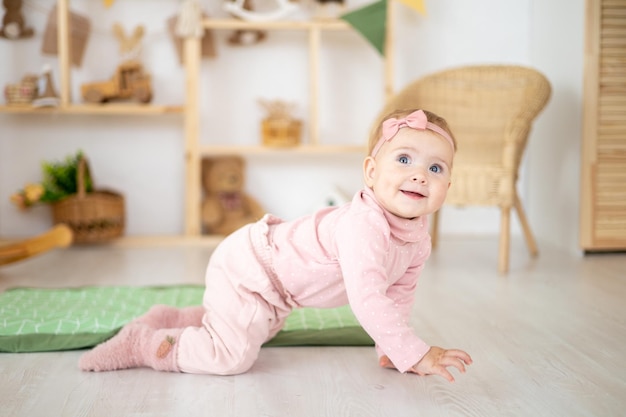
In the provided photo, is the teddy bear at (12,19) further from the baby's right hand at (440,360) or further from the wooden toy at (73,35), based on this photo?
the baby's right hand at (440,360)

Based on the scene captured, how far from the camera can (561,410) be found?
1.34m

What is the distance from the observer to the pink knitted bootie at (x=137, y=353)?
60.7 inches

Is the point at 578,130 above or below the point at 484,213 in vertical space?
above

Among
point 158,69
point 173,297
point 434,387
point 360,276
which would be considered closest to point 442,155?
point 360,276

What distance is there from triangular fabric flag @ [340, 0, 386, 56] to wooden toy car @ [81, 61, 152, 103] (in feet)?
3.22

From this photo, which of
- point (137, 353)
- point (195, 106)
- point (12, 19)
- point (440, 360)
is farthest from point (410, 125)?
point (12, 19)

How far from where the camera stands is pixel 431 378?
1517 mm

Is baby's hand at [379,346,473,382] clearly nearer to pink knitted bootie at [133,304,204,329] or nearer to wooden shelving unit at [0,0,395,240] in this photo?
pink knitted bootie at [133,304,204,329]

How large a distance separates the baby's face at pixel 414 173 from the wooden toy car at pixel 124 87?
2.34 metres

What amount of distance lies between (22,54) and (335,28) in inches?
58.6

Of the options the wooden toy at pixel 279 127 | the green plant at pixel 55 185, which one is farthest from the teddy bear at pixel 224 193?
the green plant at pixel 55 185

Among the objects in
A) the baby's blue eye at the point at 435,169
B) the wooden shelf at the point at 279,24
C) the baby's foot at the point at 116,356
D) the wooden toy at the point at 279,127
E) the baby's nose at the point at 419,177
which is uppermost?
the wooden shelf at the point at 279,24

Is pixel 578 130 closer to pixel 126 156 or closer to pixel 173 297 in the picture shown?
pixel 173 297

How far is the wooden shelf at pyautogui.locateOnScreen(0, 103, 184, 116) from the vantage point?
346 centimetres
